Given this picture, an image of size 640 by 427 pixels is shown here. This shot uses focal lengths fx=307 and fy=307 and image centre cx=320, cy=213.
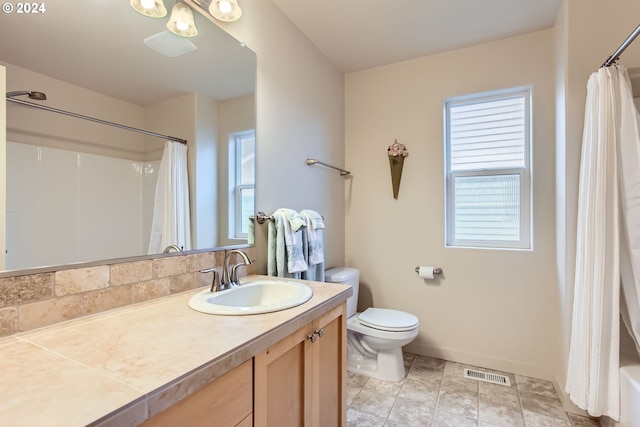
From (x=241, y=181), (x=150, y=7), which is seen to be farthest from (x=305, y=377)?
(x=150, y=7)

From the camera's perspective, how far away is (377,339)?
2.01m

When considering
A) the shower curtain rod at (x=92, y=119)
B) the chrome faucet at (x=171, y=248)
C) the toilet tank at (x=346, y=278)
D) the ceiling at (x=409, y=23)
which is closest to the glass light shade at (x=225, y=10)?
the ceiling at (x=409, y=23)

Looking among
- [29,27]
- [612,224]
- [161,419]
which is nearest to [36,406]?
[161,419]

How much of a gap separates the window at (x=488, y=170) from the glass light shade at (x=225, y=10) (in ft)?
5.57

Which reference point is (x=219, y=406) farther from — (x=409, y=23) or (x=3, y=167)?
(x=409, y=23)

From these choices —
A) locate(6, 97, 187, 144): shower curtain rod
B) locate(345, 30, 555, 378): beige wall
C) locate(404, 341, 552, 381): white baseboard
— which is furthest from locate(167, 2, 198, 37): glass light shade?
locate(404, 341, 552, 381): white baseboard

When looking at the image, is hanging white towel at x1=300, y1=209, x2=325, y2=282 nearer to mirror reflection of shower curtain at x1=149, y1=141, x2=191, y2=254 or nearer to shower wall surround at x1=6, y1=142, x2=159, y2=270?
mirror reflection of shower curtain at x1=149, y1=141, x2=191, y2=254

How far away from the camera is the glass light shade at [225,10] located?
4.63ft

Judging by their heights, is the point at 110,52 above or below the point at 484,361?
above

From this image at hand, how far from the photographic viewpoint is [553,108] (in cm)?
205

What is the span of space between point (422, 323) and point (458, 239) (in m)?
0.72

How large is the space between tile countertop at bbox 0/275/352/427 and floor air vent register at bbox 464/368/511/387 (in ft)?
5.67

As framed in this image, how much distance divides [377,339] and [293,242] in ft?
2.97

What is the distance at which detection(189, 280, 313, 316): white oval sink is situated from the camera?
39.0 inches
